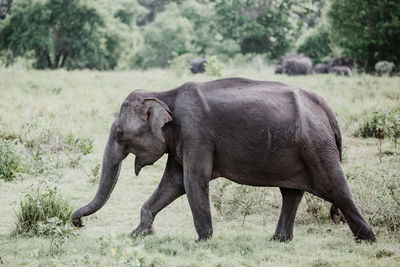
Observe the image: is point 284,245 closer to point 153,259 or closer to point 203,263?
point 203,263

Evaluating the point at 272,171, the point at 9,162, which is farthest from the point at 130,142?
the point at 9,162

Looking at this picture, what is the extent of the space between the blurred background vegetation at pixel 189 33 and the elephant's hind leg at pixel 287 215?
19.1 meters

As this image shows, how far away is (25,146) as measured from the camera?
11367 mm

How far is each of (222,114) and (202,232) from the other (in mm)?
1405

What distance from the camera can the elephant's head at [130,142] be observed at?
20.1 ft

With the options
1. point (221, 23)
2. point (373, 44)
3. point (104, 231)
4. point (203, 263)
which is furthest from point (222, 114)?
point (221, 23)

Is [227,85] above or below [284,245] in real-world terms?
above

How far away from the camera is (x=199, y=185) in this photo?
233 inches

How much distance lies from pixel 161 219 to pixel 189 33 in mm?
34842

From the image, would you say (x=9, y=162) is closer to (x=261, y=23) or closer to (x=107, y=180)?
(x=107, y=180)

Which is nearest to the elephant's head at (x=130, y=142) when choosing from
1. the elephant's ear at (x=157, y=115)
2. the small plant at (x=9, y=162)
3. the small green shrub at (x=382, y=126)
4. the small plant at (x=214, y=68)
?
the elephant's ear at (x=157, y=115)

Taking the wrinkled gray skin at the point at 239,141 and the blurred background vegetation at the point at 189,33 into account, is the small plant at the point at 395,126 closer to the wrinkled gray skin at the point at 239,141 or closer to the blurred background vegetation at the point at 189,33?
the wrinkled gray skin at the point at 239,141

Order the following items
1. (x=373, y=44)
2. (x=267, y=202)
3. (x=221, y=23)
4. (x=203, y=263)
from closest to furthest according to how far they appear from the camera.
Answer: (x=203, y=263)
(x=267, y=202)
(x=373, y=44)
(x=221, y=23)

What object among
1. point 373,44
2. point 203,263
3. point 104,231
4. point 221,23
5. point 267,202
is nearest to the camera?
A: point 203,263
